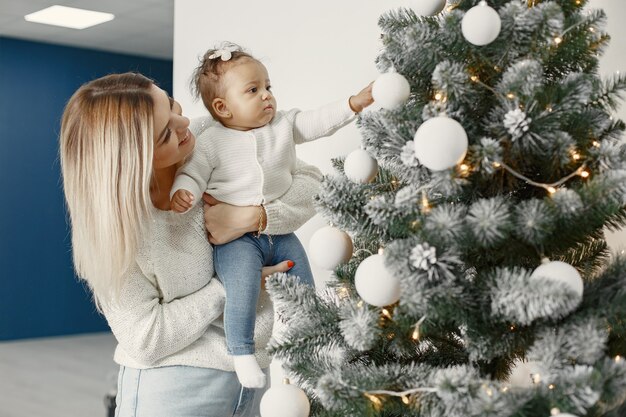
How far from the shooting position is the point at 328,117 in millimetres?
1485

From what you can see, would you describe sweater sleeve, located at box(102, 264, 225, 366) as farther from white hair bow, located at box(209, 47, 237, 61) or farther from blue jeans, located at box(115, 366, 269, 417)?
white hair bow, located at box(209, 47, 237, 61)

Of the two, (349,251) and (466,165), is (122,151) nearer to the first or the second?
(349,251)

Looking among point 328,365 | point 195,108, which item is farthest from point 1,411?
point 328,365

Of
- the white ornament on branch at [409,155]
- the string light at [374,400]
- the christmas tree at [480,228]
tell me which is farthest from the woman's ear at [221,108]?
the string light at [374,400]

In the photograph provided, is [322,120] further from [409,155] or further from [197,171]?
[409,155]

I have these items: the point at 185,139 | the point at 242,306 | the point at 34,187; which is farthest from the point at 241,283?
the point at 34,187

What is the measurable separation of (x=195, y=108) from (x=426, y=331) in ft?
5.27

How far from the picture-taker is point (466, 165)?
963mm

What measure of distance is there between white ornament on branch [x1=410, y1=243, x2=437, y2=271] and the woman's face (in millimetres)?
570

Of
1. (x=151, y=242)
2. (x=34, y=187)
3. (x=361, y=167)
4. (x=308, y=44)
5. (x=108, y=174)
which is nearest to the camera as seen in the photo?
(x=361, y=167)

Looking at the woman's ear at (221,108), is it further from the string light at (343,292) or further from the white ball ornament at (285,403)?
the white ball ornament at (285,403)

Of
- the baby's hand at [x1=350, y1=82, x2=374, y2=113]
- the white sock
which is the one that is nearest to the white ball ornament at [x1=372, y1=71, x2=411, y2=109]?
the baby's hand at [x1=350, y1=82, x2=374, y2=113]

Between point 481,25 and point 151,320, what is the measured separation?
2.48 feet

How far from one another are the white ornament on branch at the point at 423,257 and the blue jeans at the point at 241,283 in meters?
0.52
